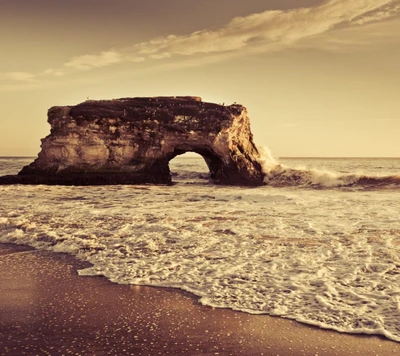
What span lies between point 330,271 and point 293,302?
50.4 inches

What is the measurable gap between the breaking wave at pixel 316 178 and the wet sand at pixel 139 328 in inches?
725

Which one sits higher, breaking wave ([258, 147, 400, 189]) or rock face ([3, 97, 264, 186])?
rock face ([3, 97, 264, 186])

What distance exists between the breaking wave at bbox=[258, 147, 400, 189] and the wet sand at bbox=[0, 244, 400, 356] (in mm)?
18412

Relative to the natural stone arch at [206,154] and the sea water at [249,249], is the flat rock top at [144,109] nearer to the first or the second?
the natural stone arch at [206,154]

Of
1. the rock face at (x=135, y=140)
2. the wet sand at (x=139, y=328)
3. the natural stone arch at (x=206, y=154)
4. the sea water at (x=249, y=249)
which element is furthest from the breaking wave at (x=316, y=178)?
the wet sand at (x=139, y=328)

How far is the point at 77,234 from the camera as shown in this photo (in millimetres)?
7691

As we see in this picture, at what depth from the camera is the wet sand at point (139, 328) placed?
323 cm

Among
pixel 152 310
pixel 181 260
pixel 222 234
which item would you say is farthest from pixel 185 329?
pixel 222 234

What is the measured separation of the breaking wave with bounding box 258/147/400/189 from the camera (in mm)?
21625

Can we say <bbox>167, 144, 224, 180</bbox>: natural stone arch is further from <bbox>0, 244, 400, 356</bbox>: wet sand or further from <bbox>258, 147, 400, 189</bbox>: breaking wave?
<bbox>0, 244, 400, 356</bbox>: wet sand

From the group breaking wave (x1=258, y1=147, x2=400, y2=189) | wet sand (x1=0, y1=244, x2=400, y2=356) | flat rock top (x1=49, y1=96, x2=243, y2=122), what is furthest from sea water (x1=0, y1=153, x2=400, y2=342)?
flat rock top (x1=49, y1=96, x2=243, y2=122)

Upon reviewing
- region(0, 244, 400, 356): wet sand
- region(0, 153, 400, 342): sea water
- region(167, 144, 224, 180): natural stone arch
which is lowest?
region(0, 244, 400, 356): wet sand

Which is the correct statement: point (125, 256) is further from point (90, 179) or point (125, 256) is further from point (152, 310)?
point (90, 179)

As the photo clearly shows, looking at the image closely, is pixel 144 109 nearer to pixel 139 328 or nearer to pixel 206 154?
pixel 206 154
